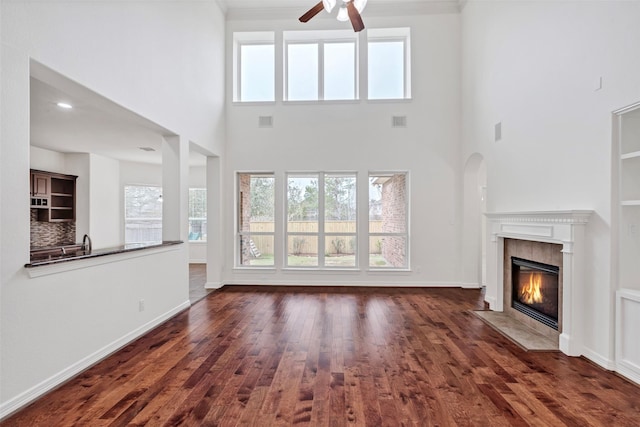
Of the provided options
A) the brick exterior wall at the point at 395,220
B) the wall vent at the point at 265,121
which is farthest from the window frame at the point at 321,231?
the wall vent at the point at 265,121

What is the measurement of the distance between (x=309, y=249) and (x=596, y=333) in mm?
4312

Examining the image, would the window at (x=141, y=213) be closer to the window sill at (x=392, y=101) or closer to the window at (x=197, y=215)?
the window at (x=197, y=215)

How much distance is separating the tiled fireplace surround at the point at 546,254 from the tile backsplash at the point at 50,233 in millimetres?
8146

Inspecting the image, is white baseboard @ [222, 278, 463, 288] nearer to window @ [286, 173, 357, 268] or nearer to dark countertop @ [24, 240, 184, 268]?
window @ [286, 173, 357, 268]

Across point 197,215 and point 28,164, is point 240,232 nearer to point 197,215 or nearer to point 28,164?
point 197,215

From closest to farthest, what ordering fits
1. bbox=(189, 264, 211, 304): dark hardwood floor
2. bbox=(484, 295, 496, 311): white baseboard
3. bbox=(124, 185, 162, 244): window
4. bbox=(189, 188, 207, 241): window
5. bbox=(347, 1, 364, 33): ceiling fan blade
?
bbox=(347, 1, 364, 33): ceiling fan blade < bbox=(484, 295, 496, 311): white baseboard < bbox=(189, 264, 211, 304): dark hardwood floor < bbox=(124, 185, 162, 244): window < bbox=(189, 188, 207, 241): window

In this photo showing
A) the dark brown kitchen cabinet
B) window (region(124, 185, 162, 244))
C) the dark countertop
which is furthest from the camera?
window (region(124, 185, 162, 244))

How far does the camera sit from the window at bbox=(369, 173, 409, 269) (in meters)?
6.12

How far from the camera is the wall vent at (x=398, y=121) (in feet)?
19.7

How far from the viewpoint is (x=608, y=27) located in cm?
273

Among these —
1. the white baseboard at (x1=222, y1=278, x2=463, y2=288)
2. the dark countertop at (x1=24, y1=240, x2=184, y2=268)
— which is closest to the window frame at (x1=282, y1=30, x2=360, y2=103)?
the white baseboard at (x1=222, y1=278, x2=463, y2=288)

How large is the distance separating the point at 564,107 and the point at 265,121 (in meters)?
4.61

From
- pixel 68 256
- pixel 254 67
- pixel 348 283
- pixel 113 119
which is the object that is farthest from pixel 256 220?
pixel 68 256

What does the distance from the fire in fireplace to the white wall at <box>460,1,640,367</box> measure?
18.9 inches
